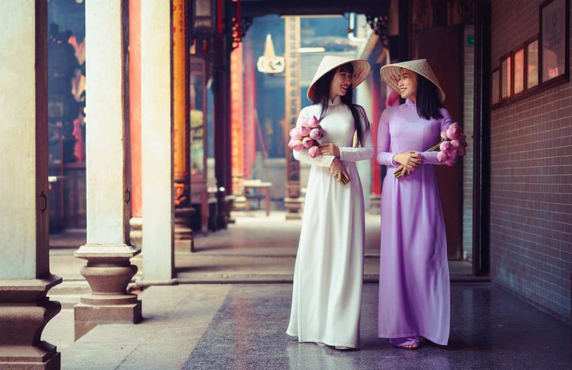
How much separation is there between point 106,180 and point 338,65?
71.1 inches

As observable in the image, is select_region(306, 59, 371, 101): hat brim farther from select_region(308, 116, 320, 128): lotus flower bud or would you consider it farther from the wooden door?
the wooden door

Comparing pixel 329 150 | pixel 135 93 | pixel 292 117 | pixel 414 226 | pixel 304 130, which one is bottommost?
pixel 414 226

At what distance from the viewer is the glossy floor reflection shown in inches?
151

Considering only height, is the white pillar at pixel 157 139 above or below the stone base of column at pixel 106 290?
above

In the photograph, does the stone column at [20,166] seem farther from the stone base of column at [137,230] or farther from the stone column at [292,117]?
the stone column at [292,117]

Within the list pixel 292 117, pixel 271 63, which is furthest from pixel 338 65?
pixel 271 63

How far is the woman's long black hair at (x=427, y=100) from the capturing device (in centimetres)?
430

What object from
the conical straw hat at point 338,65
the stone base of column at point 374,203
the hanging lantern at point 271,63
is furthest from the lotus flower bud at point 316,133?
the stone base of column at point 374,203

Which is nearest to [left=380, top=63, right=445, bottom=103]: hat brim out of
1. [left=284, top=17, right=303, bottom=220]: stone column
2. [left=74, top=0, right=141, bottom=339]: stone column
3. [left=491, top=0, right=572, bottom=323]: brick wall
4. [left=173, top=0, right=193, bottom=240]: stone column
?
[left=491, top=0, right=572, bottom=323]: brick wall

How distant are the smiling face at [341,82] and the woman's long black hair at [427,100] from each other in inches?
16.2

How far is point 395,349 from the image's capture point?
4.21m

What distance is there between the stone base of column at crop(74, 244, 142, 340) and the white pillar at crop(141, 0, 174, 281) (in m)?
1.53

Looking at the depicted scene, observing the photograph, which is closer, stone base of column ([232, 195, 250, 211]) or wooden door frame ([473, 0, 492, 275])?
wooden door frame ([473, 0, 492, 275])

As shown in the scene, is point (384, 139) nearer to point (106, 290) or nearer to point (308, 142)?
point (308, 142)
